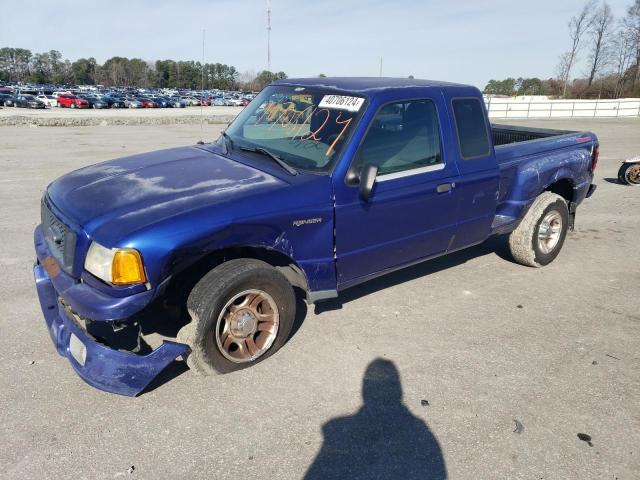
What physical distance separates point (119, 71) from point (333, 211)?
16008cm

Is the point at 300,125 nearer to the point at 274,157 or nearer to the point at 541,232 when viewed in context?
the point at 274,157

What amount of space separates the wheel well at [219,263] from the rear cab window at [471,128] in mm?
1817

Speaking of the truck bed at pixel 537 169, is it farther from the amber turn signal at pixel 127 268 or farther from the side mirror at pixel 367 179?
the amber turn signal at pixel 127 268

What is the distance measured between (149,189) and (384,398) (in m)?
2.08

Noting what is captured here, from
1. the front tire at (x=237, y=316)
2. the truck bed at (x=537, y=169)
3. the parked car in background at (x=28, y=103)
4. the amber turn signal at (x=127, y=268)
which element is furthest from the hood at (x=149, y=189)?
the parked car in background at (x=28, y=103)

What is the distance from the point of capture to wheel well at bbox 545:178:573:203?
5.55m

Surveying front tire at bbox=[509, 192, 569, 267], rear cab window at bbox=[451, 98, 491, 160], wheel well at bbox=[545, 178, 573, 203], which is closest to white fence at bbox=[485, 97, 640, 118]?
wheel well at bbox=[545, 178, 573, 203]

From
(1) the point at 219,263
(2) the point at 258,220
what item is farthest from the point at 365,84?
(1) the point at 219,263

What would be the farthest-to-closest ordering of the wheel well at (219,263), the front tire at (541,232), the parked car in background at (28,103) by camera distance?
the parked car in background at (28,103), the front tire at (541,232), the wheel well at (219,263)

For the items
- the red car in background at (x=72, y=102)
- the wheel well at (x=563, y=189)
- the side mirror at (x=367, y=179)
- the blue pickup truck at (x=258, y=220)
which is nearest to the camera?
the blue pickup truck at (x=258, y=220)

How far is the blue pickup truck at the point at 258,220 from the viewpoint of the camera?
2.86 meters

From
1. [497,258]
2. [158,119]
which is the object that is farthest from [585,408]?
[158,119]

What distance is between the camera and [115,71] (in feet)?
470

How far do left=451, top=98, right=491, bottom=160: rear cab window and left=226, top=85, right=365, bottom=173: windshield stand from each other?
1041mm
